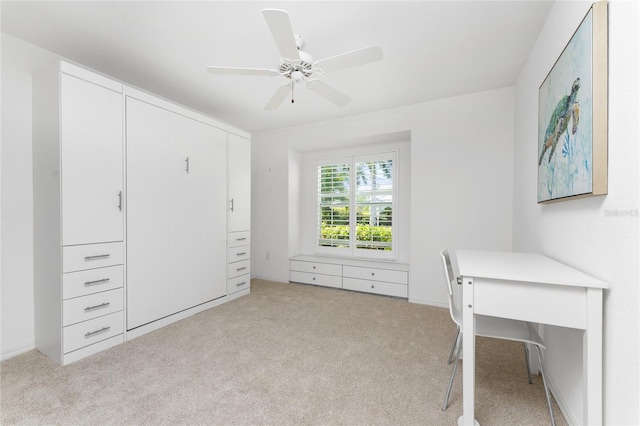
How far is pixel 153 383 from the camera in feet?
5.94

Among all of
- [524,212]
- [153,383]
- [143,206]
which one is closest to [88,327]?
[153,383]

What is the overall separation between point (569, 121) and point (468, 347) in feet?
4.21

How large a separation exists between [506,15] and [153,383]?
344cm

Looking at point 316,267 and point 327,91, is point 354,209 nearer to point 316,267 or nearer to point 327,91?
point 316,267

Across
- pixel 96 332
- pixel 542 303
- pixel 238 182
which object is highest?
pixel 238 182

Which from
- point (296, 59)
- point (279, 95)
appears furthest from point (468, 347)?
point (279, 95)

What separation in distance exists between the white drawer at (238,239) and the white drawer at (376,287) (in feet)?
4.95

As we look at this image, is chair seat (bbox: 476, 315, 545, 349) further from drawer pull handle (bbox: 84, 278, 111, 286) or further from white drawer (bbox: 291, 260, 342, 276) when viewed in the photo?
drawer pull handle (bbox: 84, 278, 111, 286)

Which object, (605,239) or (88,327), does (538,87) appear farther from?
(88,327)

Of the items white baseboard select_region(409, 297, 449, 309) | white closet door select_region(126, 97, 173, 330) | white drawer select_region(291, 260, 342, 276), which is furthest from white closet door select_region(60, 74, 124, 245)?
white baseboard select_region(409, 297, 449, 309)

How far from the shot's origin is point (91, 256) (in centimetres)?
217

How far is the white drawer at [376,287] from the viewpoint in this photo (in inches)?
144

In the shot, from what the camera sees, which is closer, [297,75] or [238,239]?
[297,75]

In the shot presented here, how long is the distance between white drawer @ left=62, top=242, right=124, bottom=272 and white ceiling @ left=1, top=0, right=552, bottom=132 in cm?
164
